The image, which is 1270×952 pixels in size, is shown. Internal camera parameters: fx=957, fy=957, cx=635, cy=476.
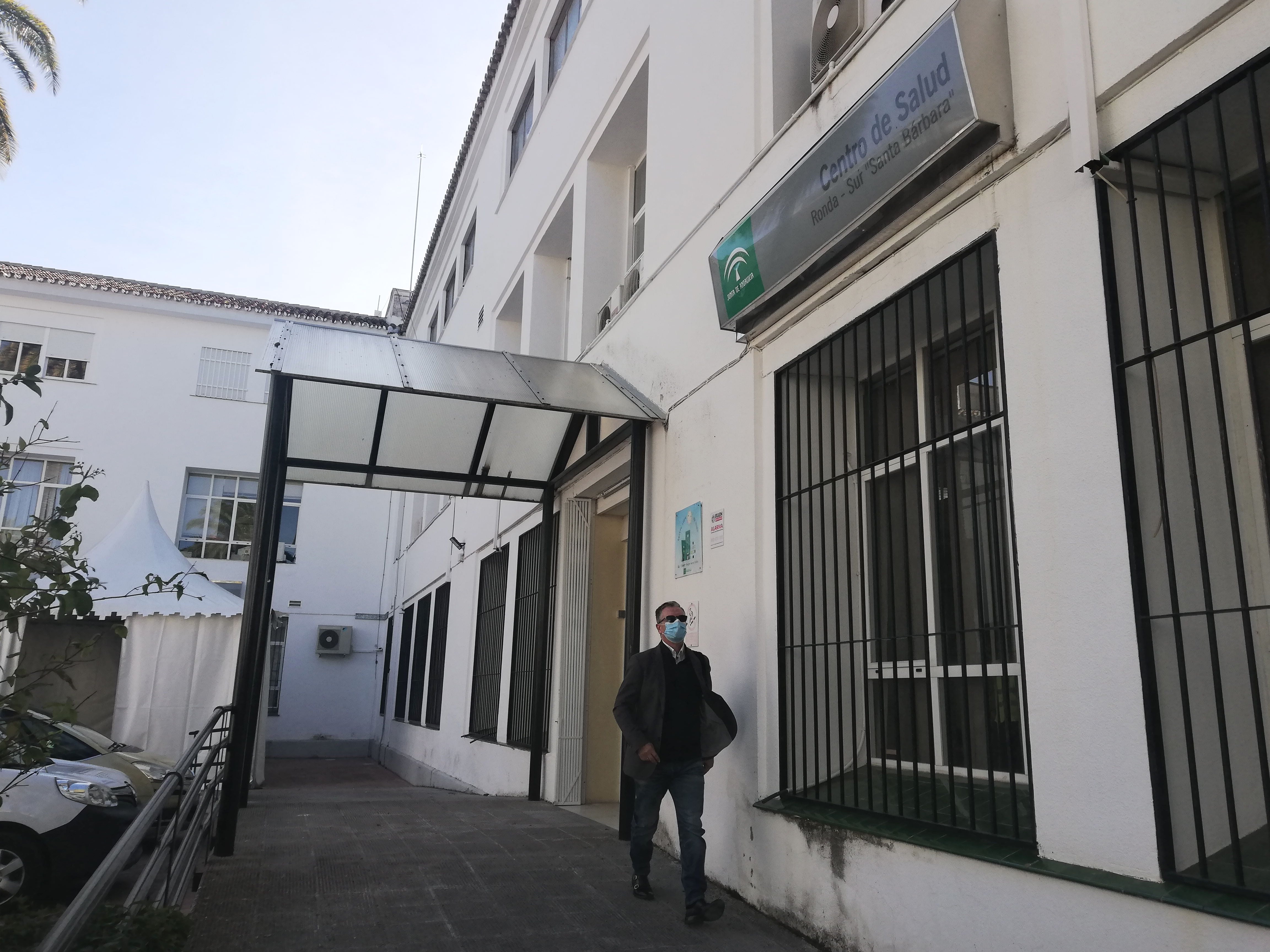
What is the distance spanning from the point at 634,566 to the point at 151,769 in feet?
15.5

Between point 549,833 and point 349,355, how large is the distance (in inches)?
153

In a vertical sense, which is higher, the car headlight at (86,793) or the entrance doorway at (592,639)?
the entrance doorway at (592,639)

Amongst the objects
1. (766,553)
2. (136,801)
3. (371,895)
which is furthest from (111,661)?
(766,553)

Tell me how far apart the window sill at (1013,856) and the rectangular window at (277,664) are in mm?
20185

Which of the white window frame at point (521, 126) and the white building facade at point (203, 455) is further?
the white building facade at point (203, 455)

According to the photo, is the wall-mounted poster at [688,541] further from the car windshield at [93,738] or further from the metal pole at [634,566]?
the car windshield at [93,738]

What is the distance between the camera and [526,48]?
1341 centimetres

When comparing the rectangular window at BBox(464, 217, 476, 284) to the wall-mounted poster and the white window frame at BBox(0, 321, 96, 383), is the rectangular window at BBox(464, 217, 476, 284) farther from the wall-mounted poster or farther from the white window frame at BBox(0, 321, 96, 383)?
the white window frame at BBox(0, 321, 96, 383)

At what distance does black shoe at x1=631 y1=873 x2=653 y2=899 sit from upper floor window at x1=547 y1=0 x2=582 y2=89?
362 inches

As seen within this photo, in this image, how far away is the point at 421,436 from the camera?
8.55 metres

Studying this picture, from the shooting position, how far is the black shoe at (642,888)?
5320 millimetres

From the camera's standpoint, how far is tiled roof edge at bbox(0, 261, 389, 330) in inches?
870

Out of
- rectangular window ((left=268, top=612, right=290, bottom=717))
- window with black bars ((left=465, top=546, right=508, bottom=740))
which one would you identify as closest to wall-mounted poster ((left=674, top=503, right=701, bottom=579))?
window with black bars ((left=465, top=546, right=508, bottom=740))

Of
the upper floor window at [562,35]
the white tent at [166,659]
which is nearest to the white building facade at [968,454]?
the upper floor window at [562,35]
